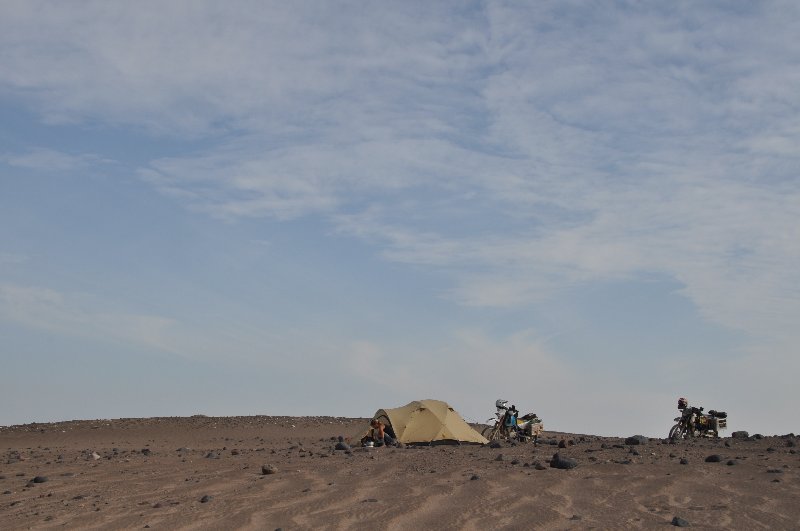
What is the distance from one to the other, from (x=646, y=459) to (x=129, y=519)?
28.8ft

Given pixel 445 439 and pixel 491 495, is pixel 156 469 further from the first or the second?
pixel 445 439

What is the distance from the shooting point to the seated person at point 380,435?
22.1 metres

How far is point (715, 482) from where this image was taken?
11828 millimetres

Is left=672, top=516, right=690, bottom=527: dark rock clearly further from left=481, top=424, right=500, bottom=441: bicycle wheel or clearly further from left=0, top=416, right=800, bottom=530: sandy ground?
left=481, top=424, right=500, bottom=441: bicycle wheel

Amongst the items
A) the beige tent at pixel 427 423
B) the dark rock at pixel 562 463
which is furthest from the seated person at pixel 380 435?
the dark rock at pixel 562 463

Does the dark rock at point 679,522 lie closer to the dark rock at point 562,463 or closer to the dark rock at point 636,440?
the dark rock at point 562,463

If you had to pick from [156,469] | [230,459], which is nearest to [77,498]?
[156,469]

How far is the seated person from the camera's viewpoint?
2211 centimetres

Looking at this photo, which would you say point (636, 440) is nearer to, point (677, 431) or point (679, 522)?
point (677, 431)

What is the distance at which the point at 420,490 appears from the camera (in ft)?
36.7

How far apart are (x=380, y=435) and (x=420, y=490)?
1128 cm

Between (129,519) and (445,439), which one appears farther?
(445,439)

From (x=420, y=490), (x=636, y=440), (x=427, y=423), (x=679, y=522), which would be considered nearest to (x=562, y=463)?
(x=420, y=490)

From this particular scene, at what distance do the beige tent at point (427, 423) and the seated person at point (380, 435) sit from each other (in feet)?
0.83
